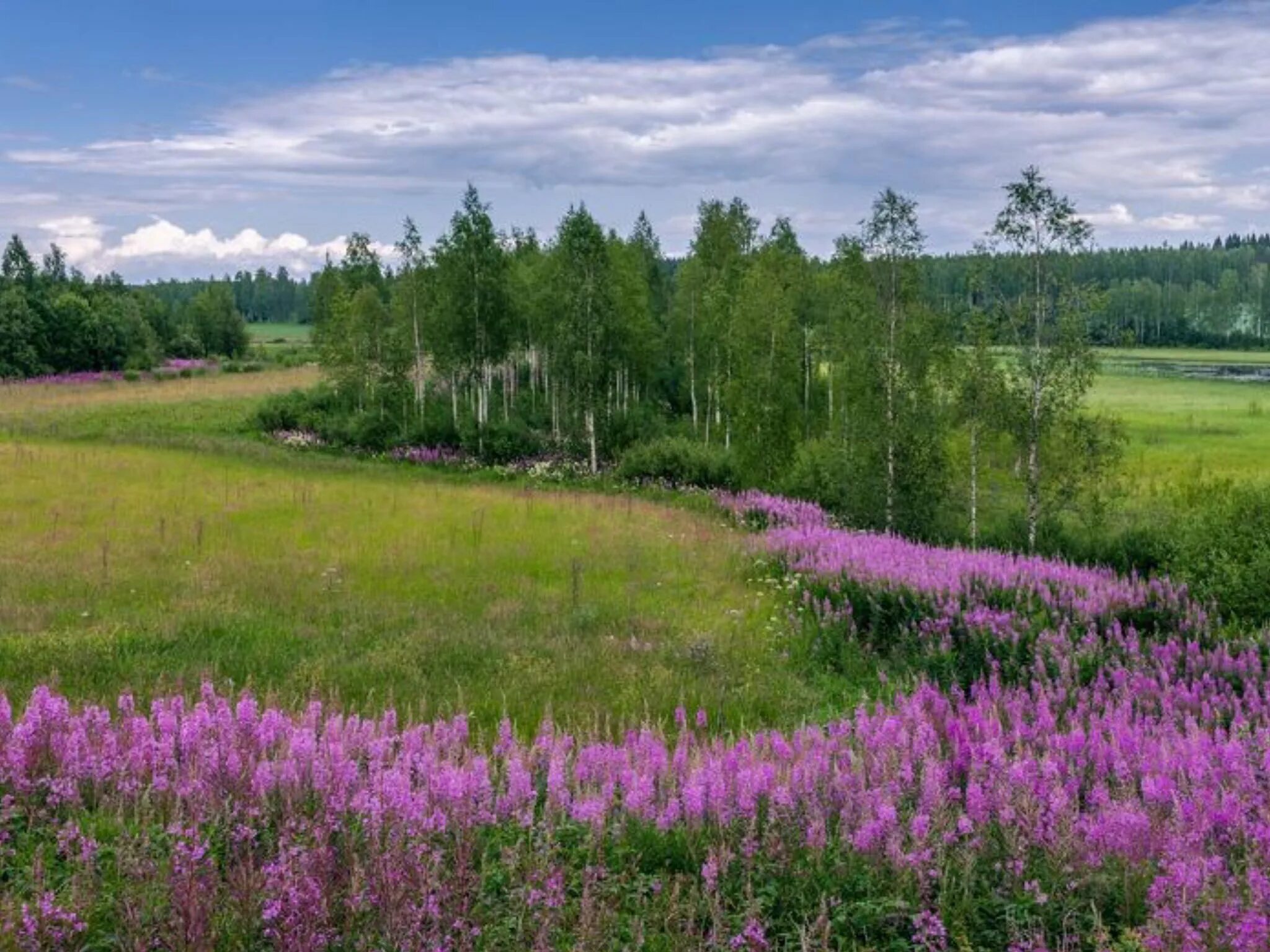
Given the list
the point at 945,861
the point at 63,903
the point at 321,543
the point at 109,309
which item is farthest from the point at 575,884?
the point at 109,309

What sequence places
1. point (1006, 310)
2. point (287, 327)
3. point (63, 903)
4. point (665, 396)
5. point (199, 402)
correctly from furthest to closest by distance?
point (287, 327), point (665, 396), point (199, 402), point (1006, 310), point (63, 903)

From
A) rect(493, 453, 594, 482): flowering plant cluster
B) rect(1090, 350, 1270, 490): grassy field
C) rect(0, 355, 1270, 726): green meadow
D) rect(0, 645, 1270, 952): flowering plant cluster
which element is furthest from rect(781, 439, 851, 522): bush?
rect(0, 645, 1270, 952): flowering plant cluster

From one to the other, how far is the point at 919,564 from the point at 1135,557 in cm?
662

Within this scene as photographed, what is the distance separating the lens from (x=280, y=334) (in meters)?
167

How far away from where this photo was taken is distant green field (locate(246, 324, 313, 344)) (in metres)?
132

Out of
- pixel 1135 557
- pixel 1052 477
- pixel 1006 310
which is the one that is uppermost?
pixel 1006 310

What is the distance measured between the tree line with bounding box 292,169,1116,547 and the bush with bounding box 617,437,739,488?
3.93ft

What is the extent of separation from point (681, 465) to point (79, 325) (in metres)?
65.0

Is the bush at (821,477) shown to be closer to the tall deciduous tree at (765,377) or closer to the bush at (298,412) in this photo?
the tall deciduous tree at (765,377)

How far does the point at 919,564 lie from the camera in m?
15.3

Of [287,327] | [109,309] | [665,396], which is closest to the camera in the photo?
[665,396]

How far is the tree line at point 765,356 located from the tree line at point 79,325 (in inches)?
943

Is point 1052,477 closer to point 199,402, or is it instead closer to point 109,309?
point 199,402

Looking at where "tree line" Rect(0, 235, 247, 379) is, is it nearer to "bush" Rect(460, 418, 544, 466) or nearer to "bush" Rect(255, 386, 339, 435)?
"bush" Rect(255, 386, 339, 435)
